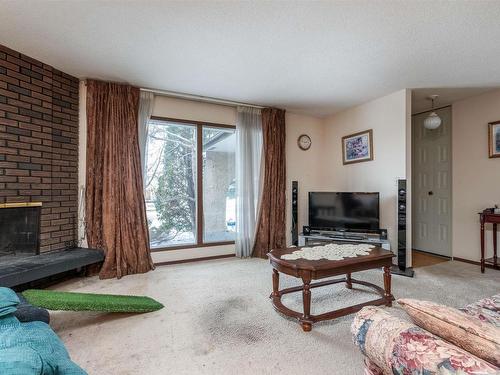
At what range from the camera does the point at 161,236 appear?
3752 mm

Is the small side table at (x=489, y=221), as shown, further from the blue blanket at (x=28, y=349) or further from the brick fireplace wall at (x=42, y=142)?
the brick fireplace wall at (x=42, y=142)

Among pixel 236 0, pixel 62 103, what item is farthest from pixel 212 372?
pixel 62 103

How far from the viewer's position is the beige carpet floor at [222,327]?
161 cm

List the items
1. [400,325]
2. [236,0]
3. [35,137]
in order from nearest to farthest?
[400,325]
[236,0]
[35,137]

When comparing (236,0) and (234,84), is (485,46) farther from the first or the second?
(234,84)

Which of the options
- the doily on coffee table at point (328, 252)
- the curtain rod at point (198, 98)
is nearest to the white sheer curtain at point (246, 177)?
the curtain rod at point (198, 98)

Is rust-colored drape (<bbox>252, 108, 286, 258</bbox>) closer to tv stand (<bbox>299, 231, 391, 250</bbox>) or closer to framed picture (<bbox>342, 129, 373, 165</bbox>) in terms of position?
tv stand (<bbox>299, 231, 391, 250</bbox>)

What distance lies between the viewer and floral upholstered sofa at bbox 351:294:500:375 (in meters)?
0.73

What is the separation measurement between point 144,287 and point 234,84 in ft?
8.31

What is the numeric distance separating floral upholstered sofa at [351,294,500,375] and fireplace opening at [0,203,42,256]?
3115 millimetres

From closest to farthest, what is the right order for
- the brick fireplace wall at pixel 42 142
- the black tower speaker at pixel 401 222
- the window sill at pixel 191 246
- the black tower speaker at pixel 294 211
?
the brick fireplace wall at pixel 42 142
the black tower speaker at pixel 401 222
the window sill at pixel 191 246
the black tower speaker at pixel 294 211

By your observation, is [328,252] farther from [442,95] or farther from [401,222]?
[442,95]

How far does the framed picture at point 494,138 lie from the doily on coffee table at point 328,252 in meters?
2.43

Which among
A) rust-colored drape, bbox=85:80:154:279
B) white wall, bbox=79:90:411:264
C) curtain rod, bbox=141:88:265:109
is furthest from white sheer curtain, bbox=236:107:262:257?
rust-colored drape, bbox=85:80:154:279
